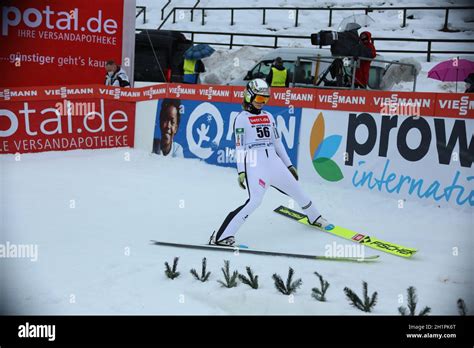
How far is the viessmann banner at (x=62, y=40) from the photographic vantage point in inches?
608

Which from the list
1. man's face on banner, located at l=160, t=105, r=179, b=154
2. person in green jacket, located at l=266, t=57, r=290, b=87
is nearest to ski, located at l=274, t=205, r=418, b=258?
person in green jacket, located at l=266, t=57, r=290, b=87

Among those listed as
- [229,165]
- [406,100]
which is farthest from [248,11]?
[406,100]

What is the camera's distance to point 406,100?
34.2 feet

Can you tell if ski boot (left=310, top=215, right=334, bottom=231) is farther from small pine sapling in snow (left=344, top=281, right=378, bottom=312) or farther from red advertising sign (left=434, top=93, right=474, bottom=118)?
small pine sapling in snow (left=344, top=281, right=378, bottom=312)

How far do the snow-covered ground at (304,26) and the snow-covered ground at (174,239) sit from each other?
7.33 m

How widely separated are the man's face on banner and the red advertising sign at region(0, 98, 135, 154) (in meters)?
0.90

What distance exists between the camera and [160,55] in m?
20.0

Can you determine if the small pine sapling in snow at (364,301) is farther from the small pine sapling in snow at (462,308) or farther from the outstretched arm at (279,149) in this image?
the outstretched arm at (279,149)

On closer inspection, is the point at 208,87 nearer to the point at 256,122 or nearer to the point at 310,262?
the point at 256,122

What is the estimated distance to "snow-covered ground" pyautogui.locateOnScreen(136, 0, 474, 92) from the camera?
18.4 m

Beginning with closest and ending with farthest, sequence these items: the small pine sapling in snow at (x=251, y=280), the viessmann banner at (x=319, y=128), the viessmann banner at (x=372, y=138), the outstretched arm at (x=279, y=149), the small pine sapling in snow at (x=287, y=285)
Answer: the small pine sapling in snow at (x=287, y=285), the small pine sapling in snow at (x=251, y=280), the outstretched arm at (x=279, y=149), the viessmann banner at (x=372, y=138), the viessmann banner at (x=319, y=128)

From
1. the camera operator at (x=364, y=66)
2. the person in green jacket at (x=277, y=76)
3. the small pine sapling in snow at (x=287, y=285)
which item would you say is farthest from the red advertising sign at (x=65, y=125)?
the small pine sapling in snow at (x=287, y=285)

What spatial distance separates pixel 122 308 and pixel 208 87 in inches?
322

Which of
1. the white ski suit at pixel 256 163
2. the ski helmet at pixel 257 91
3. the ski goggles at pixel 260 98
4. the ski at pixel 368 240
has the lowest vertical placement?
the ski at pixel 368 240
